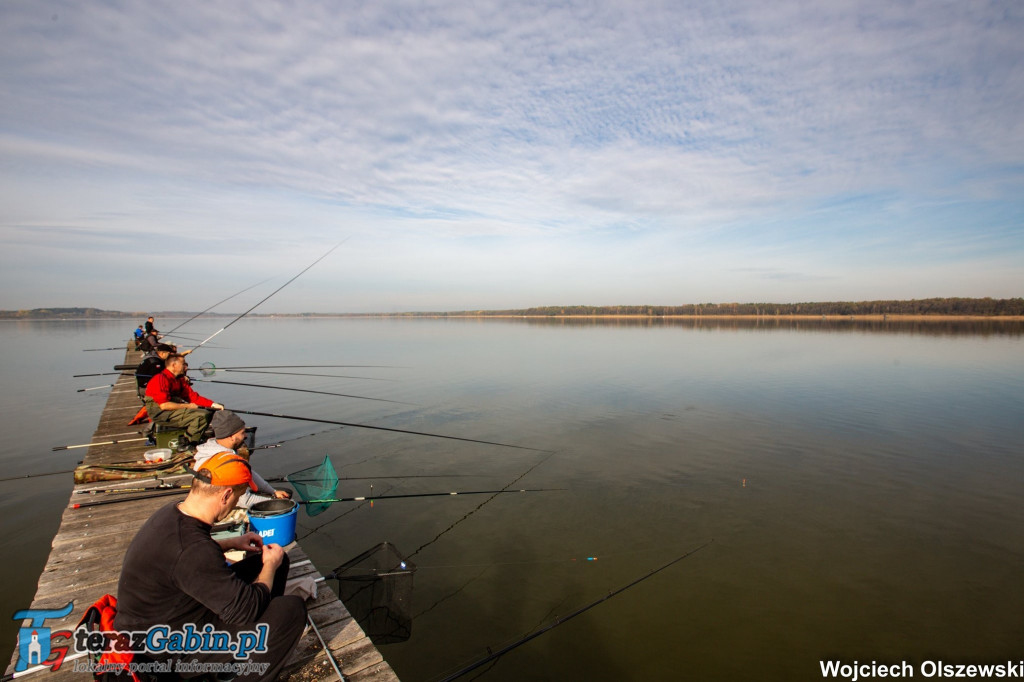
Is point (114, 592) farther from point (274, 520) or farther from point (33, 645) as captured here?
point (274, 520)

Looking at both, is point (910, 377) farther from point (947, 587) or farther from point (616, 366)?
point (947, 587)

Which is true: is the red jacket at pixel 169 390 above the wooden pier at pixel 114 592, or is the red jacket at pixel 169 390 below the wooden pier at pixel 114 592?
above

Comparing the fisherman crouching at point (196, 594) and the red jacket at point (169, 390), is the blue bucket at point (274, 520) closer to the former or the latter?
the fisherman crouching at point (196, 594)

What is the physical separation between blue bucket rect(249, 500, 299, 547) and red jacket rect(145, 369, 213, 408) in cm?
450

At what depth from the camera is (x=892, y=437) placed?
1293 centimetres

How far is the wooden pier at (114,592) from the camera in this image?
3.52 metres

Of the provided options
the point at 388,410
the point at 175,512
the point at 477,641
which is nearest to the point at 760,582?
the point at 477,641

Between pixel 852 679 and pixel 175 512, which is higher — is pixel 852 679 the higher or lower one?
the lower one

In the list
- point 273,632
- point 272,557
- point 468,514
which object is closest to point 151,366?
point 468,514

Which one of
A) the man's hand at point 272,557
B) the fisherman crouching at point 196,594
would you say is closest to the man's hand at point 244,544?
the man's hand at point 272,557

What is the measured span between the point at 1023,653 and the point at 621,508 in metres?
4.91

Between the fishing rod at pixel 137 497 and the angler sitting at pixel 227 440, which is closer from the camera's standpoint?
the angler sitting at pixel 227 440

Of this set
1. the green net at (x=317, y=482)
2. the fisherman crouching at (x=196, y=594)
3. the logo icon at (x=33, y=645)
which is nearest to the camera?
the fisherman crouching at (x=196, y=594)

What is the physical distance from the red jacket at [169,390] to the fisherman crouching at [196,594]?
627cm
